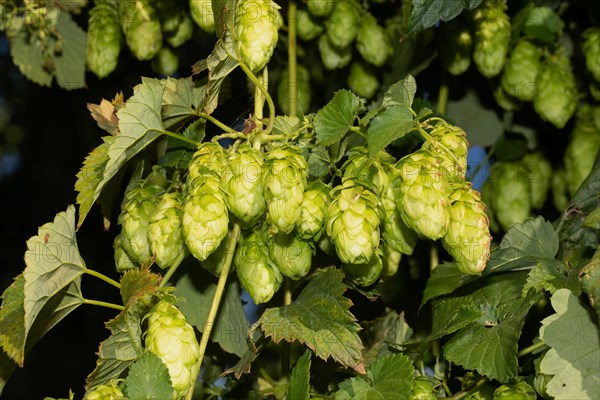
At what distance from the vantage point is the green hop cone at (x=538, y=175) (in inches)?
A: 83.8

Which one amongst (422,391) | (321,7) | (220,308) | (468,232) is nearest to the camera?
(468,232)

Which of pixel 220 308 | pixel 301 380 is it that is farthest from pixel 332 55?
pixel 301 380

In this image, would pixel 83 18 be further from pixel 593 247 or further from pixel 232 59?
pixel 593 247

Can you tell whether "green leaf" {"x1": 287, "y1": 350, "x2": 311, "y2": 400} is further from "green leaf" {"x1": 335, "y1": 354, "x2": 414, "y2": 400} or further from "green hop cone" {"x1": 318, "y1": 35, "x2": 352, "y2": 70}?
"green hop cone" {"x1": 318, "y1": 35, "x2": 352, "y2": 70}

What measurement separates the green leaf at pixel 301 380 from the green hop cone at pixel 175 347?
0.16 m

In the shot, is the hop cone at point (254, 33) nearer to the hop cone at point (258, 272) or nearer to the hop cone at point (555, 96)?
the hop cone at point (258, 272)

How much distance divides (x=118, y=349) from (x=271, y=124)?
41 centimetres

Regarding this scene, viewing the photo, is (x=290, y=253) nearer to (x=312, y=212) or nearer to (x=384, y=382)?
(x=312, y=212)

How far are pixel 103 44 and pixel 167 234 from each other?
28.0 inches

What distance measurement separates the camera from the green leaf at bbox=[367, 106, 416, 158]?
1.35 m

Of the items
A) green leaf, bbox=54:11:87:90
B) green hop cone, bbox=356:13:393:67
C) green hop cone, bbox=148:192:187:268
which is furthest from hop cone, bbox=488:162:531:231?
green leaf, bbox=54:11:87:90

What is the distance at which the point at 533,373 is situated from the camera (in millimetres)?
1563

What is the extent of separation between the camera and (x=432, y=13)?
1745mm

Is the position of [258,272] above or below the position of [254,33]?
below
